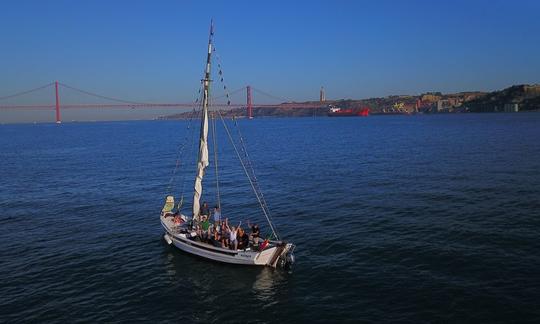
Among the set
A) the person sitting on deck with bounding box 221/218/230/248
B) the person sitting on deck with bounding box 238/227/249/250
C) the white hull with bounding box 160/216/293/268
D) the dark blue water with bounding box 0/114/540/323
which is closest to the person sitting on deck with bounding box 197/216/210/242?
the white hull with bounding box 160/216/293/268

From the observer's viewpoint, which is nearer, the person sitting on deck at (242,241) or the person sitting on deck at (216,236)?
the person sitting on deck at (242,241)

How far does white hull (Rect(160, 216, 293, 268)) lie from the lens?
25.3m

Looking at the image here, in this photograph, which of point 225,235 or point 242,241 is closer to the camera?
point 242,241

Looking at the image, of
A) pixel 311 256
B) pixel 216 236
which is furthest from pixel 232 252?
pixel 311 256

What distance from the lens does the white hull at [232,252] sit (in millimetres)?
25312

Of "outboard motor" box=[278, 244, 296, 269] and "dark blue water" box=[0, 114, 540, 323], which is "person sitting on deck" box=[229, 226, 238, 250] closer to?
"dark blue water" box=[0, 114, 540, 323]

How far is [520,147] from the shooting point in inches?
2982

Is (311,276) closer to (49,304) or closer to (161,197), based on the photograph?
(49,304)

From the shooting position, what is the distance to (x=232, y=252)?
26219mm

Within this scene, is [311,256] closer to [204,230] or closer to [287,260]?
[287,260]

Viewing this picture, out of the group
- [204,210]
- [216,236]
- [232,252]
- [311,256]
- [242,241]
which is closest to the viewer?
[232,252]

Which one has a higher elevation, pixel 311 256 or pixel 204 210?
pixel 204 210

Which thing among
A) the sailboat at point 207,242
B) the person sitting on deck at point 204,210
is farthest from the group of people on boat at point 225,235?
the person sitting on deck at point 204,210

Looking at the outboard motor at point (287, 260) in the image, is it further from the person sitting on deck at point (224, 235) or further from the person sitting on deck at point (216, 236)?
the person sitting on deck at point (216, 236)
